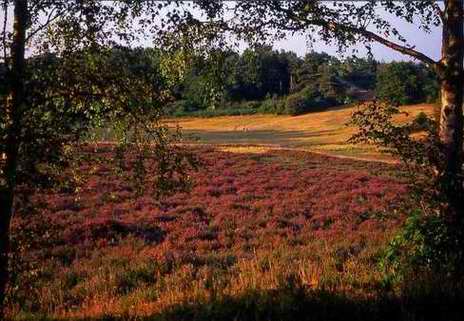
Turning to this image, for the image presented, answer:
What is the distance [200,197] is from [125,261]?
12.9 meters

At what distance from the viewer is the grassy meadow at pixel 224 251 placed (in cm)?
737

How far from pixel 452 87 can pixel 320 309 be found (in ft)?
13.1

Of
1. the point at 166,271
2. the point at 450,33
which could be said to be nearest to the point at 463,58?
the point at 450,33

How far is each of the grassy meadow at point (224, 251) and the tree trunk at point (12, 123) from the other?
0.27 meters

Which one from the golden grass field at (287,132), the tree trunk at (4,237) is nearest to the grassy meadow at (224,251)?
the tree trunk at (4,237)

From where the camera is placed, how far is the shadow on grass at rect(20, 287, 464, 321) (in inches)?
271

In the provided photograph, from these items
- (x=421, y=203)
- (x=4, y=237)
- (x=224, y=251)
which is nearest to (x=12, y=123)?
(x=4, y=237)

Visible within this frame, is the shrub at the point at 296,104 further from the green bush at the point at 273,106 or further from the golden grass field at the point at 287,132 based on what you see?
the golden grass field at the point at 287,132

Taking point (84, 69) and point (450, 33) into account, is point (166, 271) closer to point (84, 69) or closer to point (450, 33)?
point (84, 69)

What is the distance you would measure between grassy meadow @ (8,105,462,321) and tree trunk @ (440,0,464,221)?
3.46 feet

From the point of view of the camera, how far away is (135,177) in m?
7.69

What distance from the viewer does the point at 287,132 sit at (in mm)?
81688

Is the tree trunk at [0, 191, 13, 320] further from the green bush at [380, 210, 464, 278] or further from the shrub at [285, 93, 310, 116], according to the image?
the shrub at [285, 93, 310, 116]

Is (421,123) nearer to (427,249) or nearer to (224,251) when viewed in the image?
(427,249)
